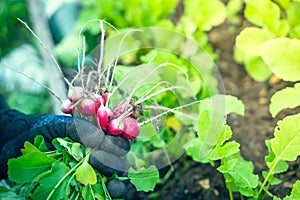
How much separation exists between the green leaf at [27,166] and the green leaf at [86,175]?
57 millimetres

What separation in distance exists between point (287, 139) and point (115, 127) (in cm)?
32

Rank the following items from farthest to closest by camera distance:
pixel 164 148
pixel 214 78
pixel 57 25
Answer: pixel 57 25, pixel 214 78, pixel 164 148

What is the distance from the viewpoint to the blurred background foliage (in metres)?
1.54

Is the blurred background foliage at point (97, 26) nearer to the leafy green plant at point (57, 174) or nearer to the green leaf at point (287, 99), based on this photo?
the green leaf at point (287, 99)

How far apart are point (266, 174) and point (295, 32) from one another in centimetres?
36

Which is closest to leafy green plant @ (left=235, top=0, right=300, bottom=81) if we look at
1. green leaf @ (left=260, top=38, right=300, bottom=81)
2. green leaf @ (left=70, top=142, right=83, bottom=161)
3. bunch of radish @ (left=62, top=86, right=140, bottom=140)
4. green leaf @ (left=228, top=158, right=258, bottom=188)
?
green leaf @ (left=260, top=38, right=300, bottom=81)

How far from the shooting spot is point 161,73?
1.31 metres

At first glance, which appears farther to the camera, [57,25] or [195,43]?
[57,25]

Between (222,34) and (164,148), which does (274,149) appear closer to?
(164,148)

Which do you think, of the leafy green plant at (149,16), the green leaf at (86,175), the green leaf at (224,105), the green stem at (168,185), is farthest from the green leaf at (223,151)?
the leafy green plant at (149,16)

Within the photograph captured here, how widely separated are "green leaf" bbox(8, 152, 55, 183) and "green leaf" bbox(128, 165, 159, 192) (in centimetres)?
16

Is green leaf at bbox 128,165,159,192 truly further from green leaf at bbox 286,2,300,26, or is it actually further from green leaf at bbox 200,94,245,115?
green leaf at bbox 286,2,300,26

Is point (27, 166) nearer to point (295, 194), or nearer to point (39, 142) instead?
point (39, 142)

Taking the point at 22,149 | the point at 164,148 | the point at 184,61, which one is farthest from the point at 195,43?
the point at 22,149
